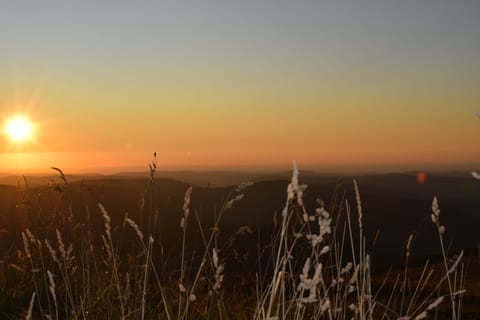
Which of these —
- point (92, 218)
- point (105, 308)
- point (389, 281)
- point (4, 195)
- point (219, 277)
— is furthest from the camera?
point (389, 281)

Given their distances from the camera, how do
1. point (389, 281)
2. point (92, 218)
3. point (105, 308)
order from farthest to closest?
point (389, 281)
point (92, 218)
point (105, 308)

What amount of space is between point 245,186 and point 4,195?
6.28 meters

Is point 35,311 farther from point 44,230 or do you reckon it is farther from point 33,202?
point 33,202

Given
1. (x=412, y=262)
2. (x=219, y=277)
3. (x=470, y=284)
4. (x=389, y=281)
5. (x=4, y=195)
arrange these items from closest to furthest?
(x=219, y=277), (x=4, y=195), (x=470, y=284), (x=389, y=281), (x=412, y=262)

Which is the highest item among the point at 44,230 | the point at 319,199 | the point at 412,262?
the point at 319,199

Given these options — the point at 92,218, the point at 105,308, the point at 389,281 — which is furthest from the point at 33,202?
the point at 389,281

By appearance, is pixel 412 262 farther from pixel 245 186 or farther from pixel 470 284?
pixel 245 186

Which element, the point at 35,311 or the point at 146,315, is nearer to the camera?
the point at 146,315

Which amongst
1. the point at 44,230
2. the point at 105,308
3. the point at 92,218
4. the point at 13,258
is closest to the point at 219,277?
the point at 105,308

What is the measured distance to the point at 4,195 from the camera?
8.48 meters

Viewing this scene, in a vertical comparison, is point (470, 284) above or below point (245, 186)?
below

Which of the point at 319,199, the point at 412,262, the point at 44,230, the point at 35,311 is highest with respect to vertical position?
the point at 319,199

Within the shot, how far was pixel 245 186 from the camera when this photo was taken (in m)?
3.08

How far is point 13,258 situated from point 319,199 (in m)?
5.67
